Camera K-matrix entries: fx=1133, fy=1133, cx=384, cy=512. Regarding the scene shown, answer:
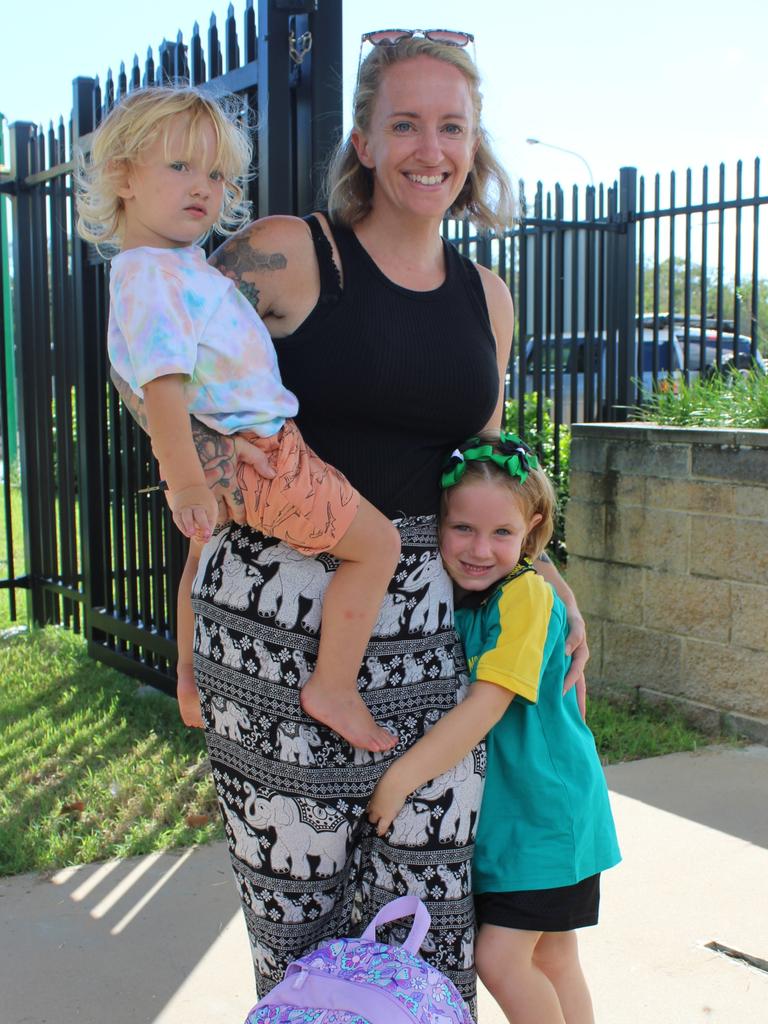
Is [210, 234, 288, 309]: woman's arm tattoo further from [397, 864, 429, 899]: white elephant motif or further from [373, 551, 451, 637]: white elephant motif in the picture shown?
[397, 864, 429, 899]: white elephant motif

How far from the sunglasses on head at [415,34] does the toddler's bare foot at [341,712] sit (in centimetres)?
115

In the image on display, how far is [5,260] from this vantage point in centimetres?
716

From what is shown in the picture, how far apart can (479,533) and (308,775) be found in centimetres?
51

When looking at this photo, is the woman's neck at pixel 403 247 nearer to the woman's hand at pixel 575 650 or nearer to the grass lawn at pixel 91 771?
the woman's hand at pixel 575 650

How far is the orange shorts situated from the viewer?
1803 millimetres

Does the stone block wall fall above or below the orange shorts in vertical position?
below

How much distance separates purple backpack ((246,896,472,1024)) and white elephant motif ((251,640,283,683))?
412mm

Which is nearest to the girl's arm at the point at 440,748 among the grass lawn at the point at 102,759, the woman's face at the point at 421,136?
the woman's face at the point at 421,136

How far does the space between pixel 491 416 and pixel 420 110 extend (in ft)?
1.86

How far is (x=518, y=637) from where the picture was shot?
1945 millimetres

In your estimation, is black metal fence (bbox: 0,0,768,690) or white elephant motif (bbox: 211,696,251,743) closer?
white elephant motif (bbox: 211,696,251,743)

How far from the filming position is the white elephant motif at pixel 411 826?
1.86 m

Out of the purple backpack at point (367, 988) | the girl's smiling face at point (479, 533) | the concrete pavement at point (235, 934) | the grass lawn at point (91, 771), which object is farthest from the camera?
the grass lawn at point (91, 771)

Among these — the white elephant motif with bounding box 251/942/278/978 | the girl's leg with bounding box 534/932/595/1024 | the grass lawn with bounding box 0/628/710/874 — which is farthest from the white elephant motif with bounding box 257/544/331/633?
the grass lawn with bounding box 0/628/710/874
